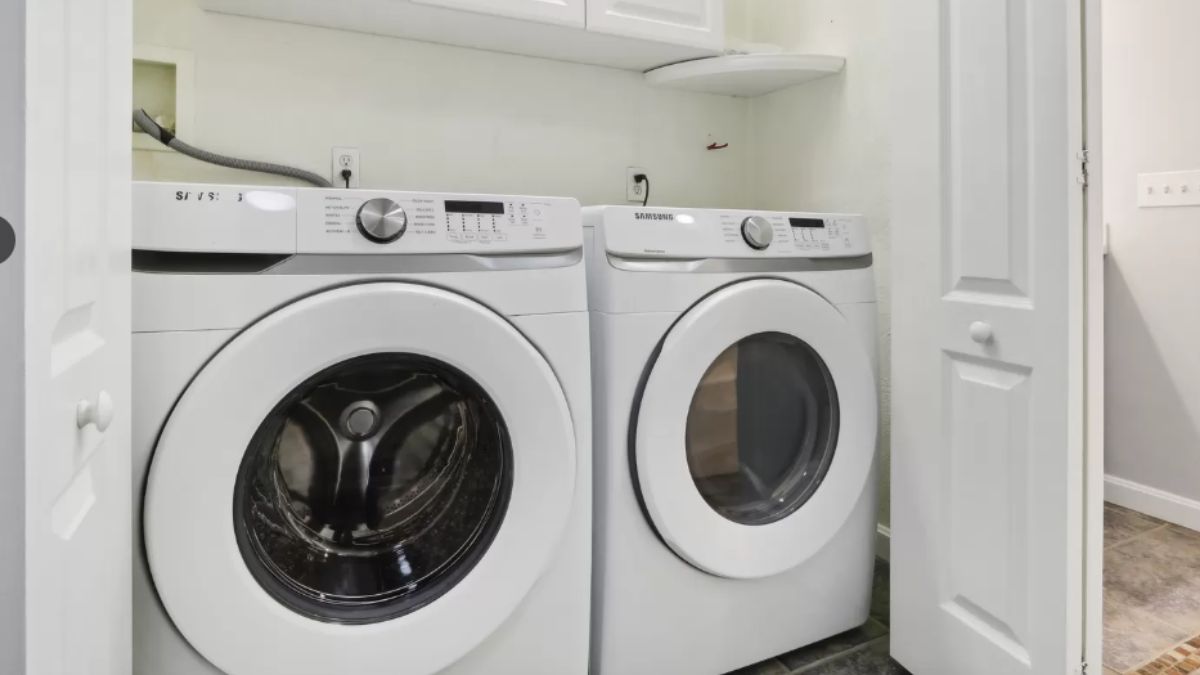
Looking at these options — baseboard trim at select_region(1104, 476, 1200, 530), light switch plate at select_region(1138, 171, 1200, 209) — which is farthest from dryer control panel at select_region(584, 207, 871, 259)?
baseboard trim at select_region(1104, 476, 1200, 530)

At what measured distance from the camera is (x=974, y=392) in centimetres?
109

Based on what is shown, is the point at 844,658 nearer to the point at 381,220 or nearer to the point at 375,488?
the point at 375,488

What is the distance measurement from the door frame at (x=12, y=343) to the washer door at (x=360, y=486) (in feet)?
1.35

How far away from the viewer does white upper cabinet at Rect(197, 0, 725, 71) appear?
4.75 feet

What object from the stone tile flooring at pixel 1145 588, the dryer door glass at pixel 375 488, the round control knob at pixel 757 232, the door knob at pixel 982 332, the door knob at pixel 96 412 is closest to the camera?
the door knob at pixel 96 412

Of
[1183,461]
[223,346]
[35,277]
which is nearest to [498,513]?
[223,346]

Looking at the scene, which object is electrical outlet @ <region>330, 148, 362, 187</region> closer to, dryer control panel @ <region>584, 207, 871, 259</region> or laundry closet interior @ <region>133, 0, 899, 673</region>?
laundry closet interior @ <region>133, 0, 899, 673</region>

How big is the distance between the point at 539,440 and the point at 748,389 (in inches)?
17.4

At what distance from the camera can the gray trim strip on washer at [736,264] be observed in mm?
1109

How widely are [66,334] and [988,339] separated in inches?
45.7

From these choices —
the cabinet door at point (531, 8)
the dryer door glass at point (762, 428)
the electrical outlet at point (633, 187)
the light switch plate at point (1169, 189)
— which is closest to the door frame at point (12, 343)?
the dryer door glass at point (762, 428)

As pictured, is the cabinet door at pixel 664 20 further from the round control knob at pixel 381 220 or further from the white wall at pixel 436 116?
the round control knob at pixel 381 220

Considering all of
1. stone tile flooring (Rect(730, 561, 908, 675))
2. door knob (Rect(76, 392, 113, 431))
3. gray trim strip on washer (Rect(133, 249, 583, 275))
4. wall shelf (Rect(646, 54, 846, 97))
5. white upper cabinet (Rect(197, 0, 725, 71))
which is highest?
white upper cabinet (Rect(197, 0, 725, 71))

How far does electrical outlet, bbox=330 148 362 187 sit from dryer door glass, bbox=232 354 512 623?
2.57 feet
